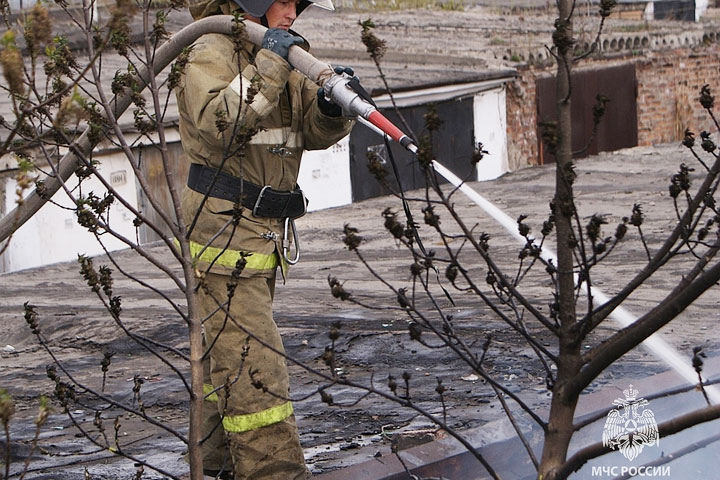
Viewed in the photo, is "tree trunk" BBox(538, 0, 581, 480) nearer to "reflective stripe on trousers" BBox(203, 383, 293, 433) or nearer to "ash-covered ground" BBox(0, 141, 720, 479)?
"ash-covered ground" BBox(0, 141, 720, 479)

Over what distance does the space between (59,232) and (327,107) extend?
9361 mm

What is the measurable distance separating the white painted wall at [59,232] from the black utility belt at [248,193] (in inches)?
325

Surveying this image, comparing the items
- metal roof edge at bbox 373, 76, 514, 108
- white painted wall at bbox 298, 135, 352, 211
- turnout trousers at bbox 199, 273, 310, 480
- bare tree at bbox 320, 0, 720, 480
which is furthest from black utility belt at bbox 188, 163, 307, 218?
white painted wall at bbox 298, 135, 352, 211

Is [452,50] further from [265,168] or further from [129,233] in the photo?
[265,168]

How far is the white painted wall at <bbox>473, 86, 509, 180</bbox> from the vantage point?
1747 cm

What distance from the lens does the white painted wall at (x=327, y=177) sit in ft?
48.8

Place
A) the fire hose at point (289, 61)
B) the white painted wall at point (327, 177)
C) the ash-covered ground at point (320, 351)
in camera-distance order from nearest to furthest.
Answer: the fire hose at point (289, 61), the ash-covered ground at point (320, 351), the white painted wall at point (327, 177)

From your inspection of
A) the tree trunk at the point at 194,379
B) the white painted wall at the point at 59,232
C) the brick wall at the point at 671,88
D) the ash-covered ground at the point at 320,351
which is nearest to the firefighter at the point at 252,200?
the ash-covered ground at the point at 320,351

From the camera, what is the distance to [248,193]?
3455 millimetres

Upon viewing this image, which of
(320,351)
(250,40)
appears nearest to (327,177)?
(320,351)

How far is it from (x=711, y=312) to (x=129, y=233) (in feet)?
28.0

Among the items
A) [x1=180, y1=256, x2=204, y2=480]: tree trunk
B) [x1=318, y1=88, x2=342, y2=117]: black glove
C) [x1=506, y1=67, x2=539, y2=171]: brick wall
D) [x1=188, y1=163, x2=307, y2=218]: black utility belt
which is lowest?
[x1=180, y1=256, x2=204, y2=480]: tree trunk

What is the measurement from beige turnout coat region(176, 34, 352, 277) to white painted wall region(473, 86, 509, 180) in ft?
45.8

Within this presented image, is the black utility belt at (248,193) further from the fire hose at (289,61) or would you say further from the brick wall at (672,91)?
the brick wall at (672,91)
